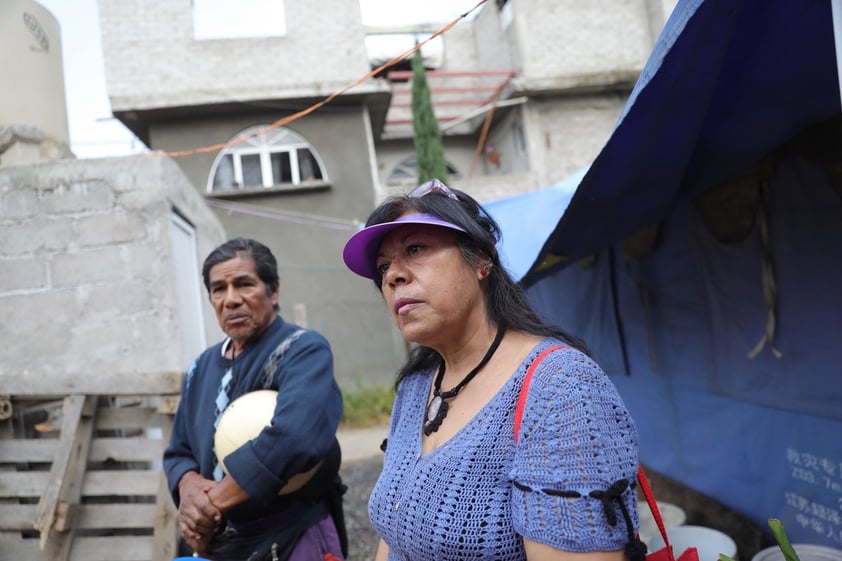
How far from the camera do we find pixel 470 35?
48.8ft

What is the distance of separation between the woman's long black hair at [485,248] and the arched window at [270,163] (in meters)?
→ 9.86

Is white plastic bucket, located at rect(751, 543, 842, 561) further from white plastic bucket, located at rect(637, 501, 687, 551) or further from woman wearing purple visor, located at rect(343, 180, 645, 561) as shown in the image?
woman wearing purple visor, located at rect(343, 180, 645, 561)

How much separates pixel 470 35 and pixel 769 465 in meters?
13.8

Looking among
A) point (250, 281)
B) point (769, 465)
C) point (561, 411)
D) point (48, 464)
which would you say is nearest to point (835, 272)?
point (769, 465)

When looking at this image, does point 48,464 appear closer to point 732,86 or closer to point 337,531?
point 337,531

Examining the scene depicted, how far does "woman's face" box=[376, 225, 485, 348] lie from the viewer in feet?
4.41

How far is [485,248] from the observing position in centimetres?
141

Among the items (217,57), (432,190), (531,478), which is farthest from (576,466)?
(217,57)

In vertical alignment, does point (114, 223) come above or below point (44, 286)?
above

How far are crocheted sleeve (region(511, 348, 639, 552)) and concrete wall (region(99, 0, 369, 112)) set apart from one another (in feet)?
34.6

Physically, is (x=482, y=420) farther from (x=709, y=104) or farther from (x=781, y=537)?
(x=709, y=104)

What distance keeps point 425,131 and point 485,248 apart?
34.5 ft

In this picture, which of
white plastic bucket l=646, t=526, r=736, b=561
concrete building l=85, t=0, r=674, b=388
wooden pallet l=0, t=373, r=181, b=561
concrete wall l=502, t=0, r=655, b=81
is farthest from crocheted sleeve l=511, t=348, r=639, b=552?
concrete wall l=502, t=0, r=655, b=81

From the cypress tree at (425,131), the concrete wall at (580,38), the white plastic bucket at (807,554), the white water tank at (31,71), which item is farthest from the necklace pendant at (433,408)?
the concrete wall at (580,38)
